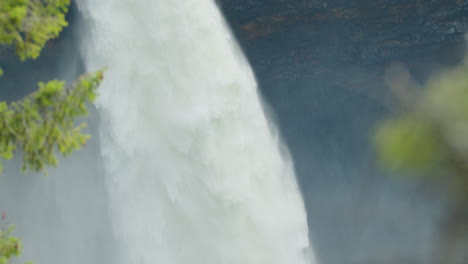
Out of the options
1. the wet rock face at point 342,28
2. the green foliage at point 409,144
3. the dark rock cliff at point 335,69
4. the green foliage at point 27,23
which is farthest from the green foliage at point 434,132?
the wet rock face at point 342,28

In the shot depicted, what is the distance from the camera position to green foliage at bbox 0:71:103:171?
3.65 meters

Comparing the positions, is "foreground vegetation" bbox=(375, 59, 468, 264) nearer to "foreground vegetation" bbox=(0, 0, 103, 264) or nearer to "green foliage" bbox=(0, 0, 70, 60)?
"foreground vegetation" bbox=(0, 0, 103, 264)

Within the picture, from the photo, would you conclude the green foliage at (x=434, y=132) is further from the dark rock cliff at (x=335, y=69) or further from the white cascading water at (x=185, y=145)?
the dark rock cliff at (x=335, y=69)

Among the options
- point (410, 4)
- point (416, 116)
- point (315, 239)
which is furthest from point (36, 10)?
point (315, 239)

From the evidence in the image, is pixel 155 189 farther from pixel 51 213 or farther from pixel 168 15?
pixel 51 213

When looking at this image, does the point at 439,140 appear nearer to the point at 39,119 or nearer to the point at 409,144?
the point at 409,144

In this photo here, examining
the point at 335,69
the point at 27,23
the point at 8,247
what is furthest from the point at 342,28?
the point at 8,247

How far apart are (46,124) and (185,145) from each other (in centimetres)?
705

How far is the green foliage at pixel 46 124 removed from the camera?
365 centimetres

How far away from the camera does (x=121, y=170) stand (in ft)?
37.4

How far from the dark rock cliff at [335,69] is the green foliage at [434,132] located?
37.6ft

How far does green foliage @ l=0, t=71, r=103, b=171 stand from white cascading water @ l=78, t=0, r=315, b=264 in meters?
6.93

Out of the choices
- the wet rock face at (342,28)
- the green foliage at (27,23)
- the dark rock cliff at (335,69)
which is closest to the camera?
the green foliage at (27,23)

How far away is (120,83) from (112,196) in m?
2.56
